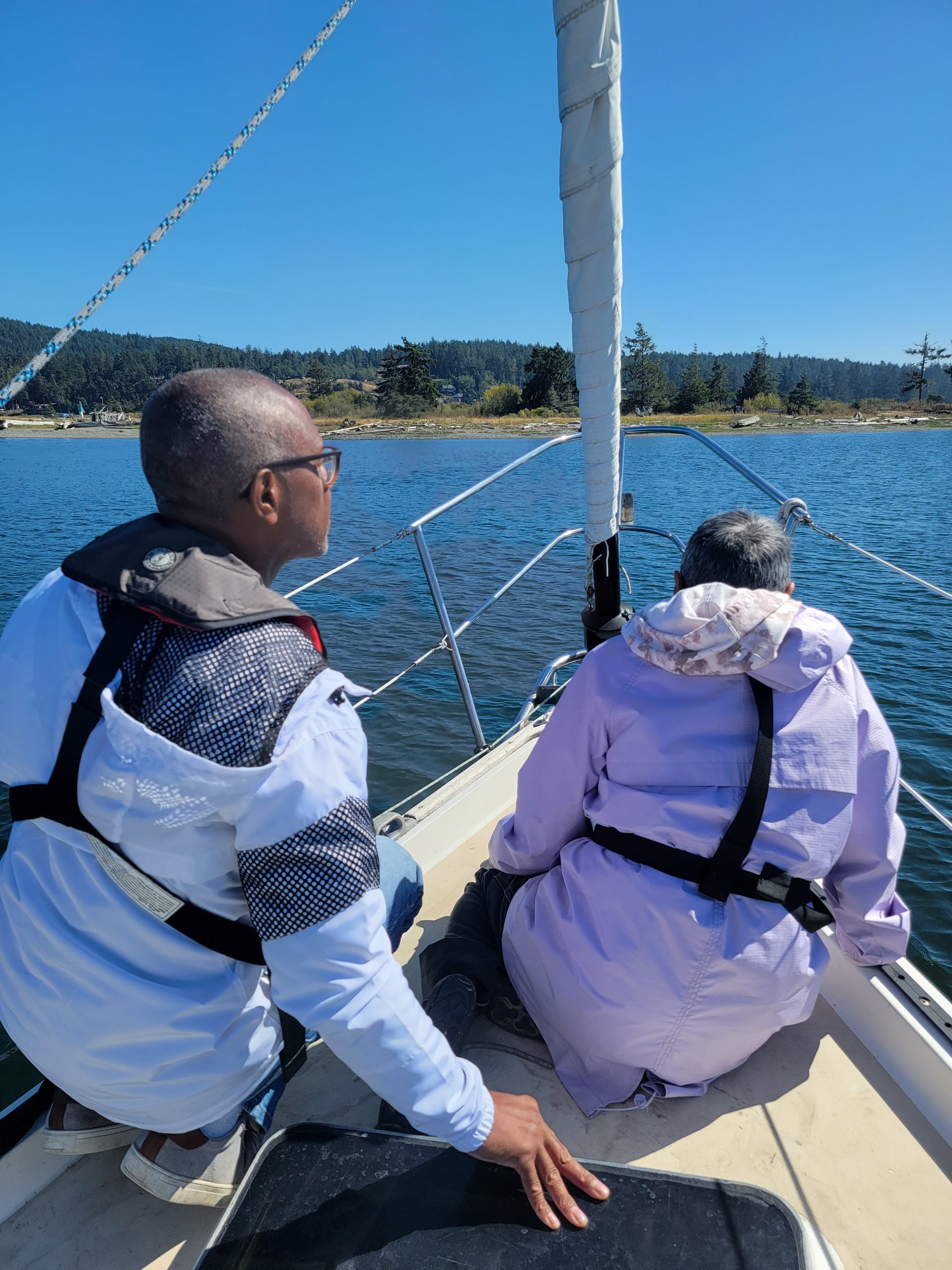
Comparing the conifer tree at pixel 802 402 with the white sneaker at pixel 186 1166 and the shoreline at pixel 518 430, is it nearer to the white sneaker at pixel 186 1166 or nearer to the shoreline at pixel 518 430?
the shoreline at pixel 518 430

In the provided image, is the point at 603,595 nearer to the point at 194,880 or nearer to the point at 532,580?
the point at 194,880

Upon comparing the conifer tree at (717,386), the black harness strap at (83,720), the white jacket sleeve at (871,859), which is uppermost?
the conifer tree at (717,386)

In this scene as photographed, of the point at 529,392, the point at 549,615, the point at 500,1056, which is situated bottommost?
the point at 549,615

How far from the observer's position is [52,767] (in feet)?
2.49

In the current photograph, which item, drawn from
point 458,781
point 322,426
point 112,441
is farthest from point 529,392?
point 458,781

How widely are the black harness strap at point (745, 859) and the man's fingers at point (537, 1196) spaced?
1.41 feet

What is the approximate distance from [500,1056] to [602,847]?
0.55m

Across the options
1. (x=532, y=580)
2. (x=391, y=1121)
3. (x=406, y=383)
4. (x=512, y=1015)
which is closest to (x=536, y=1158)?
(x=391, y=1121)

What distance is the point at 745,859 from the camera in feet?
3.49

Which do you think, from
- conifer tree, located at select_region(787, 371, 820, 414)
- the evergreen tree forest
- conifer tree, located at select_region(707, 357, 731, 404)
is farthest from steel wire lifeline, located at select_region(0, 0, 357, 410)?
conifer tree, located at select_region(787, 371, 820, 414)

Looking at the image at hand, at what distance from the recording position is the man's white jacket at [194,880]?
0.70 metres

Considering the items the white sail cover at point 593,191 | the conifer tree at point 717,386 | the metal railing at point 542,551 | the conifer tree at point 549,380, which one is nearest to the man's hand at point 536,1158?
the metal railing at point 542,551

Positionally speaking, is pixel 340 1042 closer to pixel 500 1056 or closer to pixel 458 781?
pixel 500 1056

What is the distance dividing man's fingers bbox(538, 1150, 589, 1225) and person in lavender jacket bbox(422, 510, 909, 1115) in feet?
0.82
